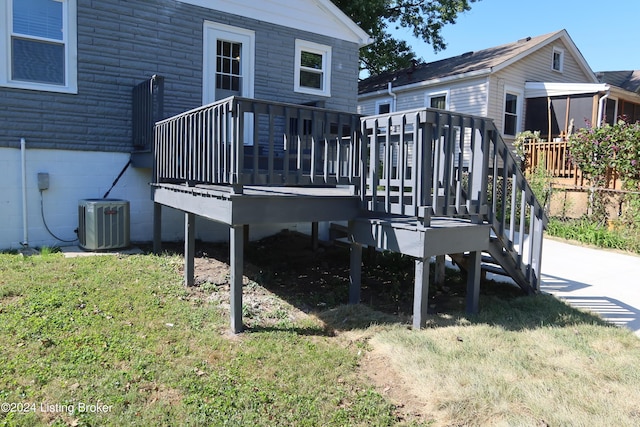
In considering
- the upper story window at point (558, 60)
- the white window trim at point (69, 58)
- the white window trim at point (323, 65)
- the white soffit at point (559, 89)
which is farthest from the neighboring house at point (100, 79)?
the upper story window at point (558, 60)

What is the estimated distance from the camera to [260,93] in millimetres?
8828

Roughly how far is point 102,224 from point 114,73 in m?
2.51

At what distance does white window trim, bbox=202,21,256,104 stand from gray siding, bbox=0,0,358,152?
0.30 feet

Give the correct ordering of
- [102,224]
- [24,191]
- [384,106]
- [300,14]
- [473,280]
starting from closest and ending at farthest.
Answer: [473,280] → [102,224] → [24,191] → [300,14] → [384,106]

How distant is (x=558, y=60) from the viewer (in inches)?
640

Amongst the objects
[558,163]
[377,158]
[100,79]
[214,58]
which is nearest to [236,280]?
[377,158]

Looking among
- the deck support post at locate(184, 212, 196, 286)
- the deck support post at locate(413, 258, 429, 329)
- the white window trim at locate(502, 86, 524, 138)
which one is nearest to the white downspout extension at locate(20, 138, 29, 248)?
the deck support post at locate(184, 212, 196, 286)

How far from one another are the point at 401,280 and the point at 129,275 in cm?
340

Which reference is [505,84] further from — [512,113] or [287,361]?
[287,361]

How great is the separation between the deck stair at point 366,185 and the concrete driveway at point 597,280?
72cm

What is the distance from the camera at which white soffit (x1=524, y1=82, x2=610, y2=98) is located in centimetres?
1383

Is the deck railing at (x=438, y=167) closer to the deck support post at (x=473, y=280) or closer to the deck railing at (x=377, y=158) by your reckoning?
the deck railing at (x=377, y=158)

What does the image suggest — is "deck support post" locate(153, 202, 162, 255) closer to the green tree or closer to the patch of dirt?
the patch of dirt

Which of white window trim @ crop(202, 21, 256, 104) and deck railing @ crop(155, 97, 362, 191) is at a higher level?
white window trim @ crop(202, 21, 256, 104)
